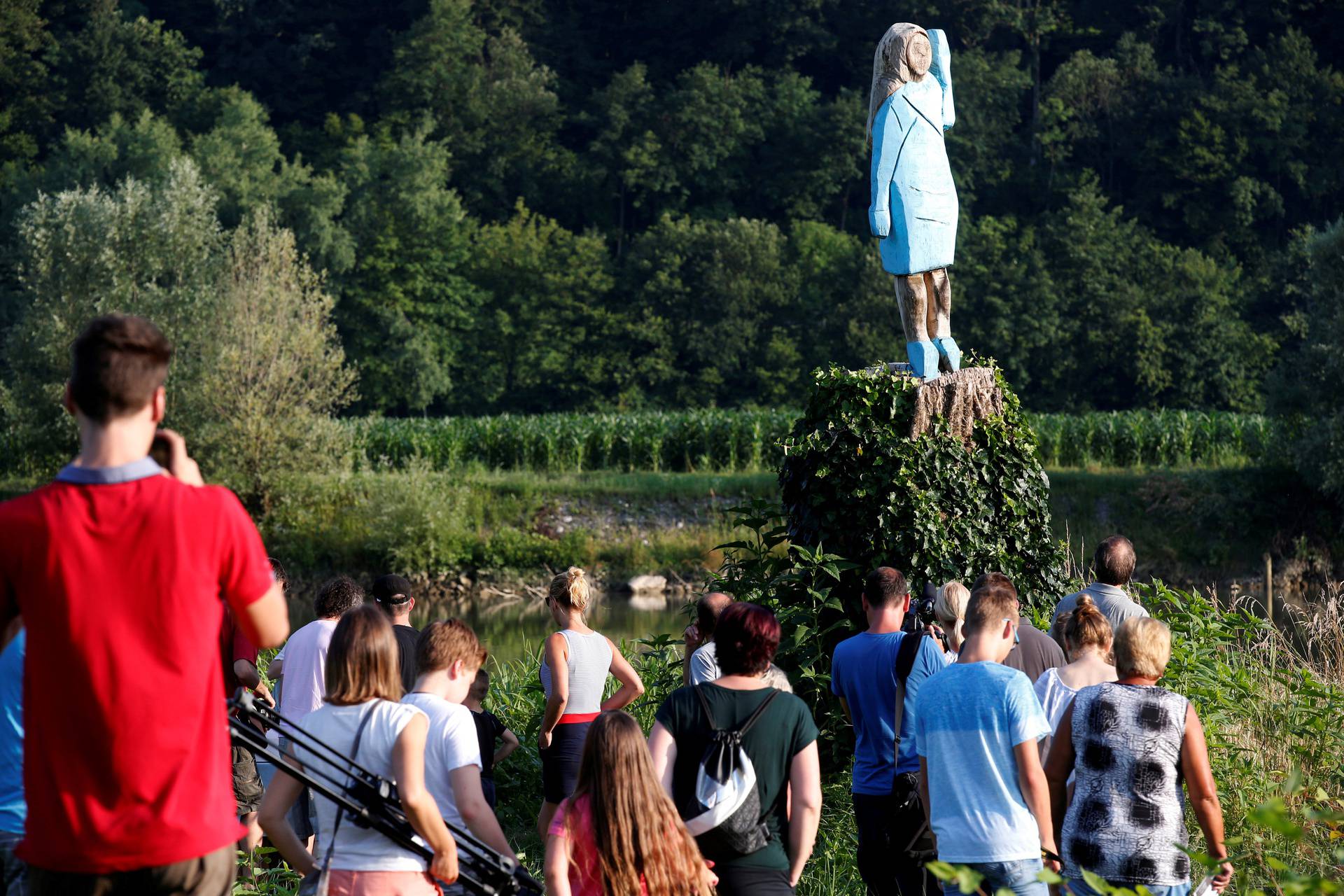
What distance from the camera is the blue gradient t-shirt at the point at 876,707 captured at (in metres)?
5.21

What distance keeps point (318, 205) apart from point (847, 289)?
19.6m

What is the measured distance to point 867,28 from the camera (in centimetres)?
6353

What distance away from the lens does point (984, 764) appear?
14.1 feet

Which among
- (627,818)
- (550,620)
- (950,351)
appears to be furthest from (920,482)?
(550,620)

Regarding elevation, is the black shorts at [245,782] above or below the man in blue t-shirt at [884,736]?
below

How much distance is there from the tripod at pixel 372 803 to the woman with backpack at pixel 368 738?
40 mm

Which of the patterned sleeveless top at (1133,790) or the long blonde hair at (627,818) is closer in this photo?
the long blonde hair at (627,818)

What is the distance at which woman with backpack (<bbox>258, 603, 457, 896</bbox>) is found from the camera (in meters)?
3.77

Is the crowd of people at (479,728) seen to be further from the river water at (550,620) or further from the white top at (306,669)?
the river water at (550,620)

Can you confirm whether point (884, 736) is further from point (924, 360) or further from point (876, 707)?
point (924, 360)

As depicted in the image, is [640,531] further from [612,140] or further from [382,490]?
[612,140]

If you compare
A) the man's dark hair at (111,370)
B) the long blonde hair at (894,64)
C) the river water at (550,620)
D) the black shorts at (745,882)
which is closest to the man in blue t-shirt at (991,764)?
the black shorts at (745,882)

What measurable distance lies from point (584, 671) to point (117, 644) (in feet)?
11.5

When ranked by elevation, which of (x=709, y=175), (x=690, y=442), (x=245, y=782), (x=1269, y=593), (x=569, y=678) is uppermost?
(x=709, y=175)
